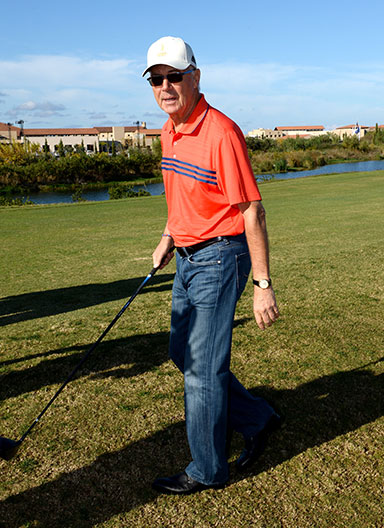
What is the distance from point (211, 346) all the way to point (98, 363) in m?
2.36

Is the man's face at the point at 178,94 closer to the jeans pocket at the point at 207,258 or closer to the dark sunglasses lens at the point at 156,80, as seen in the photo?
the dark sunglasses lens at the point at 156,80

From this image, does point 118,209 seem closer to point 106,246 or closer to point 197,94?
point 106,246

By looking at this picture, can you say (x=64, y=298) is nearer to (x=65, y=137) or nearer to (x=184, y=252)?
(x=184, y=252)

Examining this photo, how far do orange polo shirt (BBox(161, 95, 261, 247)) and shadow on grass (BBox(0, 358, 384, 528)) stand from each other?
55.5 inches

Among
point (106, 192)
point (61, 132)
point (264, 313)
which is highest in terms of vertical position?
point (61, 132)

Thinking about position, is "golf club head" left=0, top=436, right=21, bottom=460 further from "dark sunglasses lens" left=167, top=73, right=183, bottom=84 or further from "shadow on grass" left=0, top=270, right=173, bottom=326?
"shadow on grass" left=0, top=270, right=173, bottom=326

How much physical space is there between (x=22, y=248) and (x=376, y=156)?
9893 centimetres

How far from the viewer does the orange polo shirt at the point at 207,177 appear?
8.75ft

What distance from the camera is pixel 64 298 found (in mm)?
8016

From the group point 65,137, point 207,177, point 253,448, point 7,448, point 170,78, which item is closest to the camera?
point 207,177

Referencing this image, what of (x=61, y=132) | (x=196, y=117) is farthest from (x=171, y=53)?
(x=61, y=132)

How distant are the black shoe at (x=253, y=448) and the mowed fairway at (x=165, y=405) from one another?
0.21 feet

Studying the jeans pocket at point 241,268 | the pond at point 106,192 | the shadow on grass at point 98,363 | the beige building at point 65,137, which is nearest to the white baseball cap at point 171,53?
the jeans pocket at point 241,268

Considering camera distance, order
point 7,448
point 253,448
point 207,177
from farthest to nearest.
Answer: point 253,448 < point 7,448 < point 207,177
